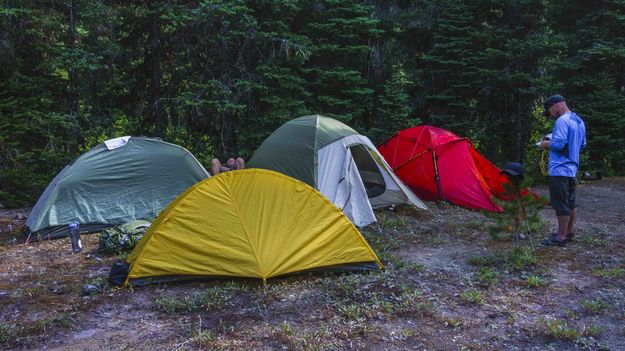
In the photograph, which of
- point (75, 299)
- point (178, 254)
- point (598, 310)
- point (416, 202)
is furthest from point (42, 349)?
point (416, 202)

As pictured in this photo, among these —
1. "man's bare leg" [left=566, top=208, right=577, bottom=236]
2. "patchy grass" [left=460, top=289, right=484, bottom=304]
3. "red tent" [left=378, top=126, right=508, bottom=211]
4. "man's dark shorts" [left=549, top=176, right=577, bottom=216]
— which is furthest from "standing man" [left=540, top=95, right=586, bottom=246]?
"red tent" [left=378, top=126, right=508, bottom=211]

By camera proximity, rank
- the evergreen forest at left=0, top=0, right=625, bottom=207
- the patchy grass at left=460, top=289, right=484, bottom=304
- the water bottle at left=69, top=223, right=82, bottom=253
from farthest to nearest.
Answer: the evergreen forest at left=0, top=0, right=625, bottom=207 < the water bottle at left=69, top=223, right=82, bottom=253 < the patchy grass at left=460, top=289, right=484, bottom=304

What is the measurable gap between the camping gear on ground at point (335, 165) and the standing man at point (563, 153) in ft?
9.18

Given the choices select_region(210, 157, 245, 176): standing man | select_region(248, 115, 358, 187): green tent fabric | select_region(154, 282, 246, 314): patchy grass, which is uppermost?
select_region(248, 115, 358, 187): green tent fabric

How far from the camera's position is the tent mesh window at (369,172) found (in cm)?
936

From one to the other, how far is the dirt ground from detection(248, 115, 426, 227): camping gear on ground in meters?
1.34

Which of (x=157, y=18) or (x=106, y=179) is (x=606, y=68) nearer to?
(x=157, y=18)

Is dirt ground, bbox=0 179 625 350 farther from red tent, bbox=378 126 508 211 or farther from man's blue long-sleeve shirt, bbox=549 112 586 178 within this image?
red tent, bbox=378 126 508 211

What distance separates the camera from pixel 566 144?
21.3 ft

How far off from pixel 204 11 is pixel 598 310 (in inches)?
374

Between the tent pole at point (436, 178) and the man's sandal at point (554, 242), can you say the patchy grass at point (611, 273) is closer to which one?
the man's sandal at point (554, 242)

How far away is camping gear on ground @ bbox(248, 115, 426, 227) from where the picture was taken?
321 inches

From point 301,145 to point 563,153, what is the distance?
421cm

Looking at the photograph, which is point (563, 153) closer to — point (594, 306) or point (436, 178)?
point (594, 306)
